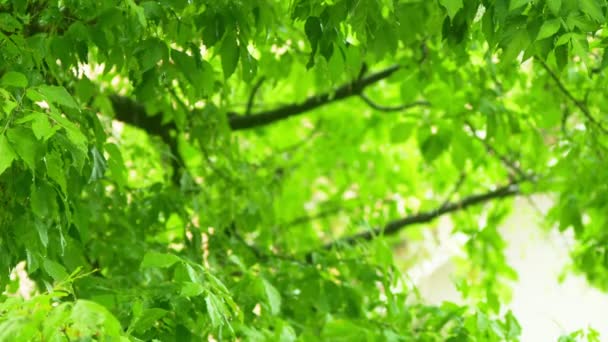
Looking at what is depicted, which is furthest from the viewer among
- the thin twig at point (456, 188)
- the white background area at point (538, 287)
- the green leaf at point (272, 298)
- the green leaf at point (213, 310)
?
the white background area at point (538, 287)

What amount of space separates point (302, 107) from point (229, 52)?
204 cm

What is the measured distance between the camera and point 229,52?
2227mm

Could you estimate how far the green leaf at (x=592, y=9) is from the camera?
6.09 feet

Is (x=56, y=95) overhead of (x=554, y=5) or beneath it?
beneath

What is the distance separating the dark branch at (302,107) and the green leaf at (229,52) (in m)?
1.88

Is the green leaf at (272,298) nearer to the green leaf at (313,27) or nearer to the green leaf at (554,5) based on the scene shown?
the green leaf at (313,27)

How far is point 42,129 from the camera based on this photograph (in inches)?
68.0

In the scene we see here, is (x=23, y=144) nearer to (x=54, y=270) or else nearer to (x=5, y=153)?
(x=5, y=153)

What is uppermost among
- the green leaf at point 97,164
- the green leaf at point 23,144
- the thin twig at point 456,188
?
the thin twig at point 456,188

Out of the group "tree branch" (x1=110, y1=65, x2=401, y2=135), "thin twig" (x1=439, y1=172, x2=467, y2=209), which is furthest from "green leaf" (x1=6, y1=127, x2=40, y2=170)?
"thin twig" (x1=439, y1=172, x2=467, y2=209)

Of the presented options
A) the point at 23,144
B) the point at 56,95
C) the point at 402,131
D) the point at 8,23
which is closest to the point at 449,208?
the point at 402,131

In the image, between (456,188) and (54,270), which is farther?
(456,188)

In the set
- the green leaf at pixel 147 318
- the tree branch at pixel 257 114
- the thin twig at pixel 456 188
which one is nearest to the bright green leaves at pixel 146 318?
the green leaf at pixel 147 318

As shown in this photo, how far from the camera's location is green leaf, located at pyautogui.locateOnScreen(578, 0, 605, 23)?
6.09 ft
